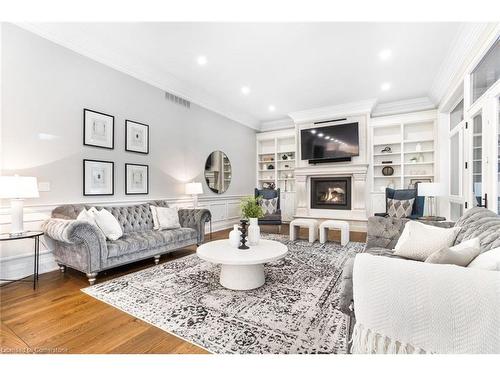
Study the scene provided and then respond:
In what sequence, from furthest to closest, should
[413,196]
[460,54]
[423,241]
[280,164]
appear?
[280,164], [413,196], [460,54], [423,241]

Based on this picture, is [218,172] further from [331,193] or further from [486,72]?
[486,72]

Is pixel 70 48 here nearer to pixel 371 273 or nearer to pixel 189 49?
pixel 189 49

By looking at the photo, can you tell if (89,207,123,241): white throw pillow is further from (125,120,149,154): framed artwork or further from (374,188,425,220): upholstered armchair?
(374,188,425,220): upholstered armchair

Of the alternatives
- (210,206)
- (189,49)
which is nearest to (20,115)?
(189,49)

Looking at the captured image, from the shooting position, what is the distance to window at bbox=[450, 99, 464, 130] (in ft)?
13.2

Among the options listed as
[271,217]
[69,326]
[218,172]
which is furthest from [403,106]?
[69,326]

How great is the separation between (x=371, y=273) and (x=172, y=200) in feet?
13.1

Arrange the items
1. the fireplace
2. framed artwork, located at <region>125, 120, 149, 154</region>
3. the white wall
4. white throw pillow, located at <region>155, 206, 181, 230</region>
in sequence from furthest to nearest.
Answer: the fireplace
framed artwork, located at <region>125, 120, 149, 154</region>
white throw pillow, located at <region>155, 206, 181, 230</region>
the white wall

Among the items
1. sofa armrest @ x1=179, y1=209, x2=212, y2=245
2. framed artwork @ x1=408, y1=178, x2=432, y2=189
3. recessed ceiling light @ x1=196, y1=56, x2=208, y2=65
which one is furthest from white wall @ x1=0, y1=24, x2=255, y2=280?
framed artwork @ x1=408, y1=178, x2=432, y2=189

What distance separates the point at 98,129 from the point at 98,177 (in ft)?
2.19

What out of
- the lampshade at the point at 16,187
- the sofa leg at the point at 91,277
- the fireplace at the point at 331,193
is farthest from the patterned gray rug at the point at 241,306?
the fireplace at the point at 331,193

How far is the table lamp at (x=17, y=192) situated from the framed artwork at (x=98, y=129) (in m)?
1.03

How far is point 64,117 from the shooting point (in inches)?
122

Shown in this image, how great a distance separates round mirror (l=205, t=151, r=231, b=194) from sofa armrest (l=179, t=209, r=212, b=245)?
151 centimetres
